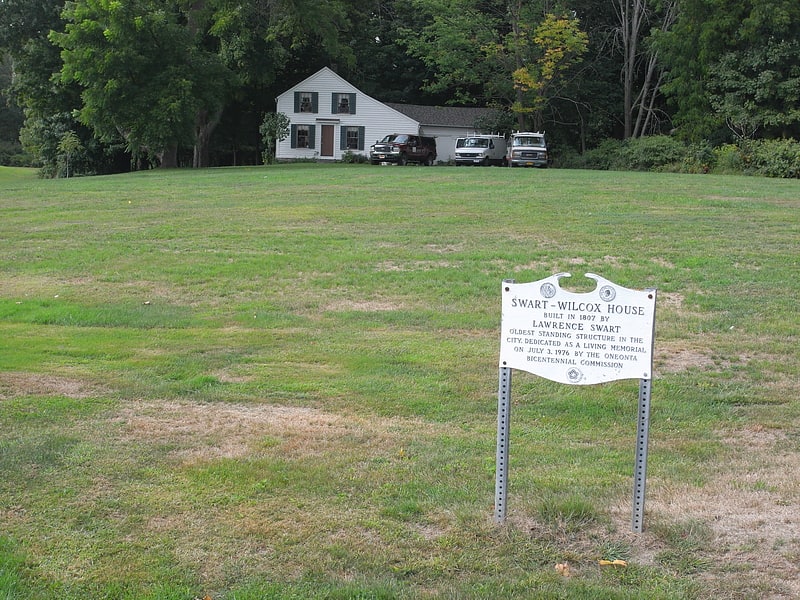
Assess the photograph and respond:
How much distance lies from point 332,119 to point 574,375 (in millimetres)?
49406

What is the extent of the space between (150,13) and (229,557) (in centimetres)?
3691

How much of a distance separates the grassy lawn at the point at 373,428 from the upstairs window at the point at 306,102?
39084 mm

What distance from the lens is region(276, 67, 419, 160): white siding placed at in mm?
52438

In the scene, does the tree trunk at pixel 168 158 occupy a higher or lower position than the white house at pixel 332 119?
lower

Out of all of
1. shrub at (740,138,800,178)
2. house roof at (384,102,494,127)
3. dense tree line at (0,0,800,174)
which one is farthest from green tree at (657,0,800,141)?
house roof at (384,102,494,127)

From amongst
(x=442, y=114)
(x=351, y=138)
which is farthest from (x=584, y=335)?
(x=442, y=114)

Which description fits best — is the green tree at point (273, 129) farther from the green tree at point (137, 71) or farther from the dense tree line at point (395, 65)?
the green tree at point (137, 71)

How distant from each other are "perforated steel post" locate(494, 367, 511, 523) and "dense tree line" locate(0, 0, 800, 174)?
35.1m

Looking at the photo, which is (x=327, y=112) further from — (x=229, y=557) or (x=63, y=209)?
(x=229, y=557)

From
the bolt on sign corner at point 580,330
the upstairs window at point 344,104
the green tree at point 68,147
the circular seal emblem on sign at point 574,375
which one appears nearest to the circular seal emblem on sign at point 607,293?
the bolt on sign corner at point 580,330

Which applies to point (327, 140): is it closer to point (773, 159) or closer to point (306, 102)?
point (306, 102)

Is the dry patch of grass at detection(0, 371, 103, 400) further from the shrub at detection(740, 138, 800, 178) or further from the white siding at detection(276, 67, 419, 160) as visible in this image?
the white siding at detection(276, 67, 419, 160)

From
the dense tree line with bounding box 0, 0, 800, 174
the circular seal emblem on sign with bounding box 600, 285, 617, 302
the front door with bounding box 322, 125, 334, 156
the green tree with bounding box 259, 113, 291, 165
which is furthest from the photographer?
the front door with bounding box 322, 125, 334, 156

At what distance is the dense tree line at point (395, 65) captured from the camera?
38.1 metres
